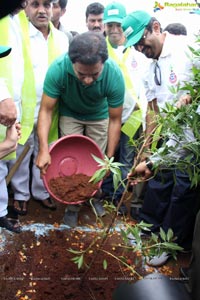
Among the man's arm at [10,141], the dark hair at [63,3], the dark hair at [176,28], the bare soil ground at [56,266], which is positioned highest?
the dark hair at [63,3]

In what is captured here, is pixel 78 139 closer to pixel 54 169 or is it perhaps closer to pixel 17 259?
pixel 54 169

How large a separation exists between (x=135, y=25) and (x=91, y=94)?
2.19 ft

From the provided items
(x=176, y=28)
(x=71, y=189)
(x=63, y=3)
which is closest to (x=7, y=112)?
(x=71, y=189)

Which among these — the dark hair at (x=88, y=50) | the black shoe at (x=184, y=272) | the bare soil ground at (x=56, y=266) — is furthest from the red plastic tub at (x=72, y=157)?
the black shoe at (x=184, y=272)

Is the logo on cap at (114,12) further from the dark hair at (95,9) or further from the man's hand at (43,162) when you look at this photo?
the man's hand at (43,162)

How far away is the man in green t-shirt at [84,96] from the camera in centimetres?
295

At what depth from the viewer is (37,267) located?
2.82 m

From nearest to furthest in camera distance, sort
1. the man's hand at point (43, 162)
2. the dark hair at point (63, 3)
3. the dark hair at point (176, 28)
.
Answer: the man's hand at point (43, 162) → the dark hair at point (63, 3) → the dark hair at point (176, 28)

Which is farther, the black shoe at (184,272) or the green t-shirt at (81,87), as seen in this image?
the green t-shirt at (81,87)

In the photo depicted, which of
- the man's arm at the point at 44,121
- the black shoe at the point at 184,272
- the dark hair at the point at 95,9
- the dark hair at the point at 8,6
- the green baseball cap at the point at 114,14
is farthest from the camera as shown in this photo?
the dark hair at the point at 95,9

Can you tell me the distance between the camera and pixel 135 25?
10.9ft

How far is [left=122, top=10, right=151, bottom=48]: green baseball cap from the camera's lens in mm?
3299

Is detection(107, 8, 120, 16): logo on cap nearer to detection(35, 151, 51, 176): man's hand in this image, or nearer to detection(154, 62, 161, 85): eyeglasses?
detection(154, 62, 161, 85): eyeglasses

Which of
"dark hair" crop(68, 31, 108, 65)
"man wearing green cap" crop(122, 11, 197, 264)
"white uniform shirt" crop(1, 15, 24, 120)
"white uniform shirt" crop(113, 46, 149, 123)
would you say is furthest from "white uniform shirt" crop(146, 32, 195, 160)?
"white uniform shirt" crop(1, 15, 24, 120)
